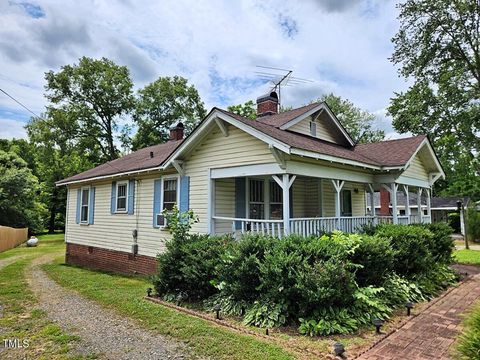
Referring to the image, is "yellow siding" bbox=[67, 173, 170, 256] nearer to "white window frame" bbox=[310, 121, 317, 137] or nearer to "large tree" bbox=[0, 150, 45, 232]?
"white window frame" bbox=[310, 121, 317, 137]

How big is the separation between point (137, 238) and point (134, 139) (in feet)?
78.7

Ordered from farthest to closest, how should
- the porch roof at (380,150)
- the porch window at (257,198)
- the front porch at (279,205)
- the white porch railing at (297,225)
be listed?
the porch roof at (380,150) < the porch window at (257,198) < the front porch at (279,205) < the white porch railing at (297,225)

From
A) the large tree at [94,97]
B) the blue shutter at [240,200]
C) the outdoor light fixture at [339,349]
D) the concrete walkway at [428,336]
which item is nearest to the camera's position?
the outdoor light fixture at [339,349]

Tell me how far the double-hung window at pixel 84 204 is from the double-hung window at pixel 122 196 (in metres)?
2.95

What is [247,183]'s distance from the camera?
9766 millimetres

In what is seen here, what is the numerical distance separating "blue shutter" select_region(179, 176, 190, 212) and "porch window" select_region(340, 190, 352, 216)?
660 cm

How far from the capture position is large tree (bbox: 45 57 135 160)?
3031cm

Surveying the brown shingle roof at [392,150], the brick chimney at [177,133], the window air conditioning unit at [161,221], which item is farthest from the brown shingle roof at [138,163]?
the brown shingle roof at [392,150]

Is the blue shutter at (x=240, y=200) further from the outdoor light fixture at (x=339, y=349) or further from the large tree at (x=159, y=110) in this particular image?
the large tree at (x=159, y=110)

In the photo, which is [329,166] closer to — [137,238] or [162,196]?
[162,196]

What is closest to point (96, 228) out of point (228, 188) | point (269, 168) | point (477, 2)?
point (228, 188)

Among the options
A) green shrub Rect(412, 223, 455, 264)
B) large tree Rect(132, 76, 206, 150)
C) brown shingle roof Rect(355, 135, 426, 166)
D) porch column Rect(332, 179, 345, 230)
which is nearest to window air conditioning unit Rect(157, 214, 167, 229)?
porch column Rect(332, 179, 345, 230)

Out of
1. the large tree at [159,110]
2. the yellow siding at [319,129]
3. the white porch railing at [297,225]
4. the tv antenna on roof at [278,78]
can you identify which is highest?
the large tree at [159,110]

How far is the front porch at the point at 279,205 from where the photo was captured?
7.74 m
